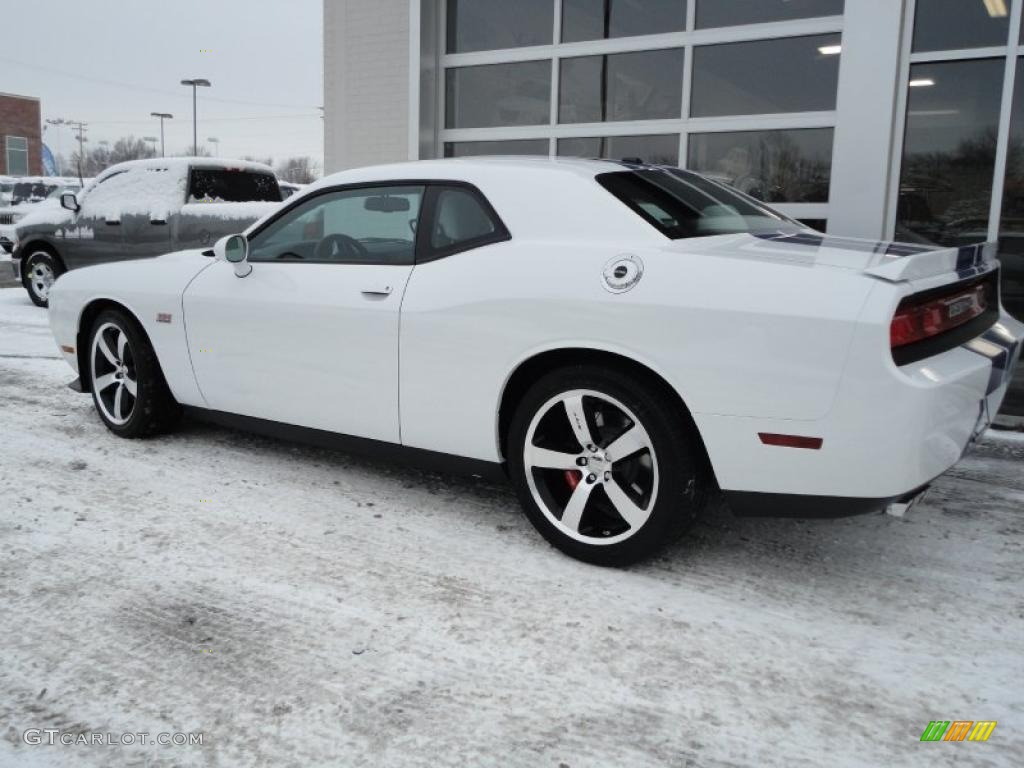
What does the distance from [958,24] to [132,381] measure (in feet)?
21.0

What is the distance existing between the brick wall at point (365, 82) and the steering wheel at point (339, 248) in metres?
5.48

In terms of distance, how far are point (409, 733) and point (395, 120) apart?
803 centimetres

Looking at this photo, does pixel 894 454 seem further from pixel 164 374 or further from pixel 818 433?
pixel 164 374

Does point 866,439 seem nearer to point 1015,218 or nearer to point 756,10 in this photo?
point 1015,218

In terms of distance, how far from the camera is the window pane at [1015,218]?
6482 mm

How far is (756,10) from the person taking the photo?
7492mm

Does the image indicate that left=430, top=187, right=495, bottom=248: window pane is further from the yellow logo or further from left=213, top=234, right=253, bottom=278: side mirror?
the yellow logo

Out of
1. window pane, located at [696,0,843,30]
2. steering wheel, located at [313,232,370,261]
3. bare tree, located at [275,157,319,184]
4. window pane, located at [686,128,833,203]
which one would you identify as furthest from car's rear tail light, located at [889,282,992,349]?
bare tree, located at [275,157,319,184]

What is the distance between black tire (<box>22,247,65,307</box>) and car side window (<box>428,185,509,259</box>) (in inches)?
332

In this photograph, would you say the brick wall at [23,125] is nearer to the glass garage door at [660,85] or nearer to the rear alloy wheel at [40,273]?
the rear alloy wheel at [40,273]

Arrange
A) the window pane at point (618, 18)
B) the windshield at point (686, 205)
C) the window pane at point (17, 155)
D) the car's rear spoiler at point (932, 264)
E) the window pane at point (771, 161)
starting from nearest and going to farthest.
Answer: the car's rear spoiler at point (932, 264), the windshield at point (686, 205), the window pane at point (771, 161), the window pane at point (618, 18), the window pane at point (17, 155)

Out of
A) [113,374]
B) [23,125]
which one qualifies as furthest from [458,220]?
[23,125]

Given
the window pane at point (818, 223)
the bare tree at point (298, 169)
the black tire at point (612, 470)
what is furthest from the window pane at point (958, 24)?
the bare tree at point (298, 169)

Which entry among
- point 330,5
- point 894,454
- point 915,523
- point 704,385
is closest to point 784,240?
point 704,385
